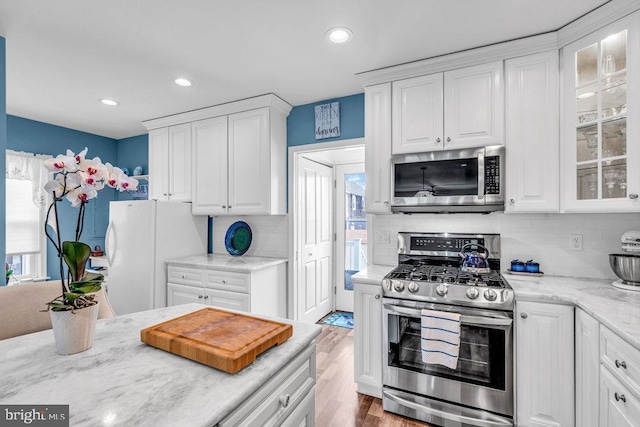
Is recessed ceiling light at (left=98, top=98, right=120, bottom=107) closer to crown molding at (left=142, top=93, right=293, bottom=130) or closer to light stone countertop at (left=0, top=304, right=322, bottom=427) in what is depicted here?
crown molding at (left=142, top=93, right=293, bottom=130)

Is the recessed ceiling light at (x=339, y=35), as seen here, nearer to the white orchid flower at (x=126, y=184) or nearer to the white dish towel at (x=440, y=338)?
the white orchid flower at (x=126, y=184)

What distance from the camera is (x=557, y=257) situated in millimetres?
2264

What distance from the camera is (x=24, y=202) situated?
12.1ft

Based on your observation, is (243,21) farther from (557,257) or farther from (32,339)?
(557,257)

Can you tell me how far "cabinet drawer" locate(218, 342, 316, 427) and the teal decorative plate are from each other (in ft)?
8.35

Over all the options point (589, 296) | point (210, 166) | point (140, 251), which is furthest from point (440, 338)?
point (140, 251)

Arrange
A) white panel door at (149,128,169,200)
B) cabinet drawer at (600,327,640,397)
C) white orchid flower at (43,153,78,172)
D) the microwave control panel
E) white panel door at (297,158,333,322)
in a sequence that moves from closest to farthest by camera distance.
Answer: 1. white orchid flower at (43,153,78,172)
2. cabinet drawer at (600,327,640,397)
3. the microwave control panel
4. white panel door at (297,158,333,322)
5. white panel door at (149,128,169,200)

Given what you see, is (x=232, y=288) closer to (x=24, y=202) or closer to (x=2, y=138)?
(x=2, y=138)

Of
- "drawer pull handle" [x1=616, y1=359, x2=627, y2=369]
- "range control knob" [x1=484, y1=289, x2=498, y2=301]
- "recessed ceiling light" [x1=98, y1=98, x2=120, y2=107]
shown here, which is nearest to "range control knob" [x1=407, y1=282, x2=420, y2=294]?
"range control knob" [x1=484, y1=289, x2=498, y2=301]

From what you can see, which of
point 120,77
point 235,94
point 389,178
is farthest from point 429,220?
point 120,77

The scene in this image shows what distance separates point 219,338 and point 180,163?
3.14 m

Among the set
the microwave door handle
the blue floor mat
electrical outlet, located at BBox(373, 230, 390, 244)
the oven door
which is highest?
the microwave door handle

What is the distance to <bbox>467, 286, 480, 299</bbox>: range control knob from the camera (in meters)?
1.88

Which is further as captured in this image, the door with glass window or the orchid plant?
the door with glass window
